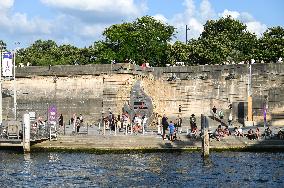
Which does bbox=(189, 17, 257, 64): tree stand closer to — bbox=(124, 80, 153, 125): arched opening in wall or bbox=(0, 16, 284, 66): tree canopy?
bbox=(0, 16, 284, 66): tree canopy

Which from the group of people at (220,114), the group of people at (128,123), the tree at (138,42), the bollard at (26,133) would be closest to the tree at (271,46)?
the tree at (138,42)

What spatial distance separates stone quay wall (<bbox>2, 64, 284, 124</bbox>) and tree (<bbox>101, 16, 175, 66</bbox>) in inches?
788

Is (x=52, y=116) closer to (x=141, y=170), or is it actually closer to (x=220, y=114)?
(x=141, y=170)

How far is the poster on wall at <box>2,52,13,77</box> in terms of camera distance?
54562mm

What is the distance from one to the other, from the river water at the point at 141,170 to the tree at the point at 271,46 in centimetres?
3830

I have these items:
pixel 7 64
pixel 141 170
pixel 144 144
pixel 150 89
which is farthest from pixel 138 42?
pixel 141 170

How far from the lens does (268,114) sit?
63000 millimetres

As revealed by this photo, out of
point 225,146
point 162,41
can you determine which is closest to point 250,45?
point 162,41

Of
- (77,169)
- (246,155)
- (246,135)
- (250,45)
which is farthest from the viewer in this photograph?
(250,45)

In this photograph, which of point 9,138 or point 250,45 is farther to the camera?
point 250,45

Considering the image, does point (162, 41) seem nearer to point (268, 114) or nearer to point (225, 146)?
point (268, 114)

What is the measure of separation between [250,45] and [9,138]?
49.4 m

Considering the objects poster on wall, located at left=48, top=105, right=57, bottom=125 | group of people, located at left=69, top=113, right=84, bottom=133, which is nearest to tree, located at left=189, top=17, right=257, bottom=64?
group of people, located at left=69, top=113, right=84, bottom=133

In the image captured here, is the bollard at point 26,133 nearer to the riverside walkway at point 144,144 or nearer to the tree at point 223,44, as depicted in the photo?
the riverside walkway at point 144,144
